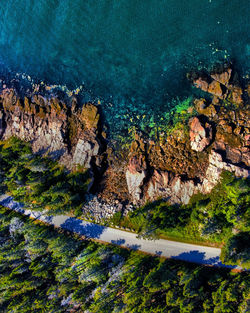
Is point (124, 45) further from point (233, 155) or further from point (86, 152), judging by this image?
point (233, 155)

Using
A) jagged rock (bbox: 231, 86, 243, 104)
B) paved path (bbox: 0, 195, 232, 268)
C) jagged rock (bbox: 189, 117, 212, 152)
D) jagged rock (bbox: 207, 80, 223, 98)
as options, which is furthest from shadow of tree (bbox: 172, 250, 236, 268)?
jagged rock (bbox: 207, 80, 223, 98)

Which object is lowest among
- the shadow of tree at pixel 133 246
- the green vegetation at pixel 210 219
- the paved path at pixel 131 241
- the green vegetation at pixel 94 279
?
the green vegetation at pixel 94 279

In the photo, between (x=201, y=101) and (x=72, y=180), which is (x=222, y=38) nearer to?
(x=201, y=101)

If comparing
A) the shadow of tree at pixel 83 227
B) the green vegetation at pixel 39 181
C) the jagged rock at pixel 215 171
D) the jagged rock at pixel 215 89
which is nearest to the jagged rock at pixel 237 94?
the jagged rock at pixel 215 89

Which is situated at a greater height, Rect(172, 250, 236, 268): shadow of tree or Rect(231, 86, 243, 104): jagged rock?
Rect(231, 86, 243, 104): jagged rock

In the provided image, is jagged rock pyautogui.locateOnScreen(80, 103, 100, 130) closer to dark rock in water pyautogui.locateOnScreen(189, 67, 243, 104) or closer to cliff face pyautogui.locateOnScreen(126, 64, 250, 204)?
cliff face pyautogui.locateOnScreen(126, 64, 250, 204)

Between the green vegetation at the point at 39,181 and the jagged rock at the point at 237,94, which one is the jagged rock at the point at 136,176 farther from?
the jagged rock at the point at 237,94

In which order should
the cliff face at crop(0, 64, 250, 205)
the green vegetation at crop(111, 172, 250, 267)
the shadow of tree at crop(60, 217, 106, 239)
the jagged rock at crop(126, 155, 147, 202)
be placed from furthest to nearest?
the shadow of tree at crop(60, 217, 106, 239)
the jagged rock at crop(126, 155, 147, 202)
the cliff face at crop(0, 64, 250, 205)
the green vegetation at crop(111, 172, 250, 267)
